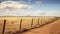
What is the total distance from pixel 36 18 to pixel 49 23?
559mm

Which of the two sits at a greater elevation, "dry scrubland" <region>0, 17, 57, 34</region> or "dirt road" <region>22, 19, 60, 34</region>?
"dry scrubland" <region>0, 17, 57, 34</region>

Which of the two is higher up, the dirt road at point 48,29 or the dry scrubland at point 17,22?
the dry scrubland at point 17,22

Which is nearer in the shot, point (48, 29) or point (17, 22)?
point (17, 22)

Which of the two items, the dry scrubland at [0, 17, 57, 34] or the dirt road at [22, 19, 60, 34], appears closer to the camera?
the dry scrubland at [0, 17, 57, 34]

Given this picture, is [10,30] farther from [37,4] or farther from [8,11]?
[37,4]

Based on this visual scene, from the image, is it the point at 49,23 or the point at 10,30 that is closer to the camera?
the point at 10,30

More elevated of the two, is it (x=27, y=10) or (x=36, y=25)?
(x=27, y=10)

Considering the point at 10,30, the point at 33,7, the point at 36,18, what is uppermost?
the point at 33,7

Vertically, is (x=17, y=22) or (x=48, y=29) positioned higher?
(x=17, y=22)

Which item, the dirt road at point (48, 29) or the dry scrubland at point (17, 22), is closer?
the dry scrubland at point (17, 22)

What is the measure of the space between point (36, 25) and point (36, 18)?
10.5 inches

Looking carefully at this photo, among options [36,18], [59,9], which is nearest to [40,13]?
[36,18]

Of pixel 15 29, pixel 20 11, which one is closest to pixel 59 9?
pixel 20 11

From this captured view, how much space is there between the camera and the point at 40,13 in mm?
5609
